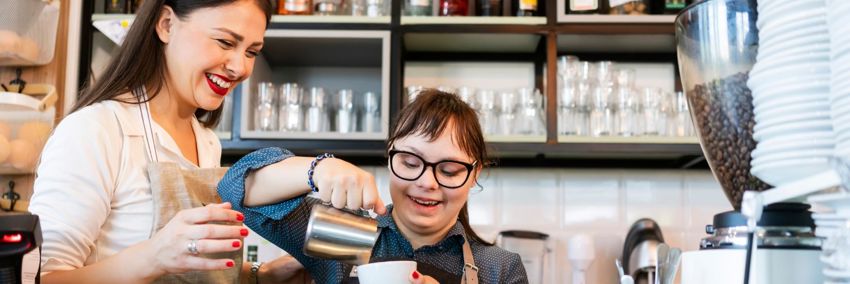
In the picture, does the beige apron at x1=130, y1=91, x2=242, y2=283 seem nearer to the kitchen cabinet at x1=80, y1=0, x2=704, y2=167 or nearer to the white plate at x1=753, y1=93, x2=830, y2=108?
the white plate at x1=753, y1=93, x2=830, y2=108

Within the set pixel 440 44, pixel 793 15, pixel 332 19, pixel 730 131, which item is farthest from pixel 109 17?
pixel 793 15

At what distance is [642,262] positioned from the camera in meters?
2.43

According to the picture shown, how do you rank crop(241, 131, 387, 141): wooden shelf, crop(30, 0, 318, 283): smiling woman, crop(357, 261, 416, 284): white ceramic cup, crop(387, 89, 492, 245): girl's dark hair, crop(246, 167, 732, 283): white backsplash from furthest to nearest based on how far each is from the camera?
crop(246, 167, 732, 283): white backsplash → crop(241, 131, 387, 141): wooden shelf → crop(387, 89, 492, 245): girl's dark hair → crop(30, 0, 318, 283): smiling woman → crop(357, 261, 416, 284): white ceramic cup

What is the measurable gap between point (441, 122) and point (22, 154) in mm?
1365

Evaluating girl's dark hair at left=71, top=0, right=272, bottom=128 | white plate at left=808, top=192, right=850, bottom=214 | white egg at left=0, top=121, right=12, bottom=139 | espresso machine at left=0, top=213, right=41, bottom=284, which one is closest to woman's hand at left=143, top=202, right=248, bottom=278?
espresso machine at left=0, top=213, right=41, bottom=284

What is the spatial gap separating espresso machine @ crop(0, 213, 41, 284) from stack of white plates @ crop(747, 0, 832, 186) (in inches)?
25.1

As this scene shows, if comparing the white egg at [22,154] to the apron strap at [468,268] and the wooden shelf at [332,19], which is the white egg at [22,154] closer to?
the wooden shelf at [332,19]

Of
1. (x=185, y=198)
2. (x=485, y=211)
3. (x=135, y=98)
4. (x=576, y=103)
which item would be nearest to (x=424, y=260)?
(x=185, y=198)

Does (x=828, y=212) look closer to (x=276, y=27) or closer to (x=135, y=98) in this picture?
(x=135, y=98)

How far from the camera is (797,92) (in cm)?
73

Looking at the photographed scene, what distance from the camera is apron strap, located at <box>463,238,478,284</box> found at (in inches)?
56.3

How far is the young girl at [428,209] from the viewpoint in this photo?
50.1 inches

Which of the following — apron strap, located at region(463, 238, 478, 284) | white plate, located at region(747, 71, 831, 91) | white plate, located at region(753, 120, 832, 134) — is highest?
A: white plate, located at region(747, 71, 831, 91)

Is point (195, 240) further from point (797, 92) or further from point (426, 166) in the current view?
point (797, 92)
